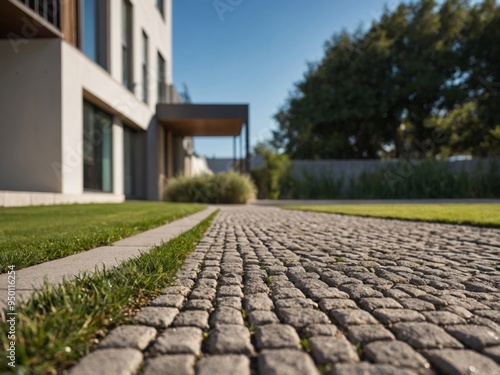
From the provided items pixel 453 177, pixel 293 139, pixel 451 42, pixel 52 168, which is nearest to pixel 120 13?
pixel 52 168

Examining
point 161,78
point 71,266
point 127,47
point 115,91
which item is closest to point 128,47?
point 127,47

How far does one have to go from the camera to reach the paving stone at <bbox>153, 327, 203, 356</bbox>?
0.96m

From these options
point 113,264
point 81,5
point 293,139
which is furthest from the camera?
point 293,139

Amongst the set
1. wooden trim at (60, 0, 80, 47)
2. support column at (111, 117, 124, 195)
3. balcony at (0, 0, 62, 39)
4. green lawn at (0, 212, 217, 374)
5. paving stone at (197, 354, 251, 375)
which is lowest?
paving stone at (197, 354, 251, 375)

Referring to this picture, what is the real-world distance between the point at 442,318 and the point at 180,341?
94 centimetres

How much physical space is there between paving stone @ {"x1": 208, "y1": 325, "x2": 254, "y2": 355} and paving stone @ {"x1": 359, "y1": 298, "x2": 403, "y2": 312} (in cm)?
54

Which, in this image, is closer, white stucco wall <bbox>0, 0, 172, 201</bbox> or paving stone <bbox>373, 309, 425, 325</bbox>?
paving stone <bbox>373, 309, 425, 325</bbox>

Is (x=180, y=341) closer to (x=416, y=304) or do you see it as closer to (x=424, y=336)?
(x=424, y=336)

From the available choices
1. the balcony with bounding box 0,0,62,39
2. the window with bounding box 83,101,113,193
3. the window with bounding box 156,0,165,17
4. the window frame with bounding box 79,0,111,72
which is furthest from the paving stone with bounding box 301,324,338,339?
the window with bounding box 156,0,165,17

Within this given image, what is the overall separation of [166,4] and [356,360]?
17489 mm

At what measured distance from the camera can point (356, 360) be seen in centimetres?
92

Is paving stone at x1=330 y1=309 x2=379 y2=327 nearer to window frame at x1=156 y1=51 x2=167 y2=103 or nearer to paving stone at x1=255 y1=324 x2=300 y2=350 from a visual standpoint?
paving stone at x1=255 y1=324 x2=300 y2=350

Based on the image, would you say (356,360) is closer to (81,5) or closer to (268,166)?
(81,5)

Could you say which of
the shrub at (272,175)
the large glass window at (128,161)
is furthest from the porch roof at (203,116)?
the shrub at (272,175)
